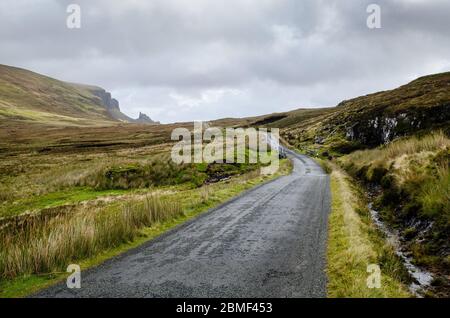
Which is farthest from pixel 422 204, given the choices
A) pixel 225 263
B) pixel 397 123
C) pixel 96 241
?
pixel 397 123

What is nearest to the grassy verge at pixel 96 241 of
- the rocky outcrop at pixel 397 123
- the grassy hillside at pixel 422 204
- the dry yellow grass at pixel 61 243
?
the dry yellow grass at pixel 61 243

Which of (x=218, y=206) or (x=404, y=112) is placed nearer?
(x=218, y=206)

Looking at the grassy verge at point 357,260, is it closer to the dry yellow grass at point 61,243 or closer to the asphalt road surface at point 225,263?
the asphalt road surface at point 225,263

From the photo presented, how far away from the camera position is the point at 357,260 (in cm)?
898

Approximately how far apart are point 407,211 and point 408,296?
8015mm

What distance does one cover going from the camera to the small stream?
8.38 m

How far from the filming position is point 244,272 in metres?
8.48

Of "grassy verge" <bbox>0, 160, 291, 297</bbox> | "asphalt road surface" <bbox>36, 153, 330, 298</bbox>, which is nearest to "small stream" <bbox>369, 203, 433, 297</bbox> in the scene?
"asphalt road surface" <bbox>36, 153, 330, 298</bbox>

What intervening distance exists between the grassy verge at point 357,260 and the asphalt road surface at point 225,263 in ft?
1.14

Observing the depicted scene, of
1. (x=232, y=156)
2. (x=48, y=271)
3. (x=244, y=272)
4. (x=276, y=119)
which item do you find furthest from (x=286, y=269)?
(x=276, y=119)

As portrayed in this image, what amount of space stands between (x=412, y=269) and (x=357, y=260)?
2.06m

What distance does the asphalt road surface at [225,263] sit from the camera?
7.41m

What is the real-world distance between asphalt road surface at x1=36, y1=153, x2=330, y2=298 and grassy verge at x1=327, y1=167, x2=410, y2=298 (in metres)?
0.35
